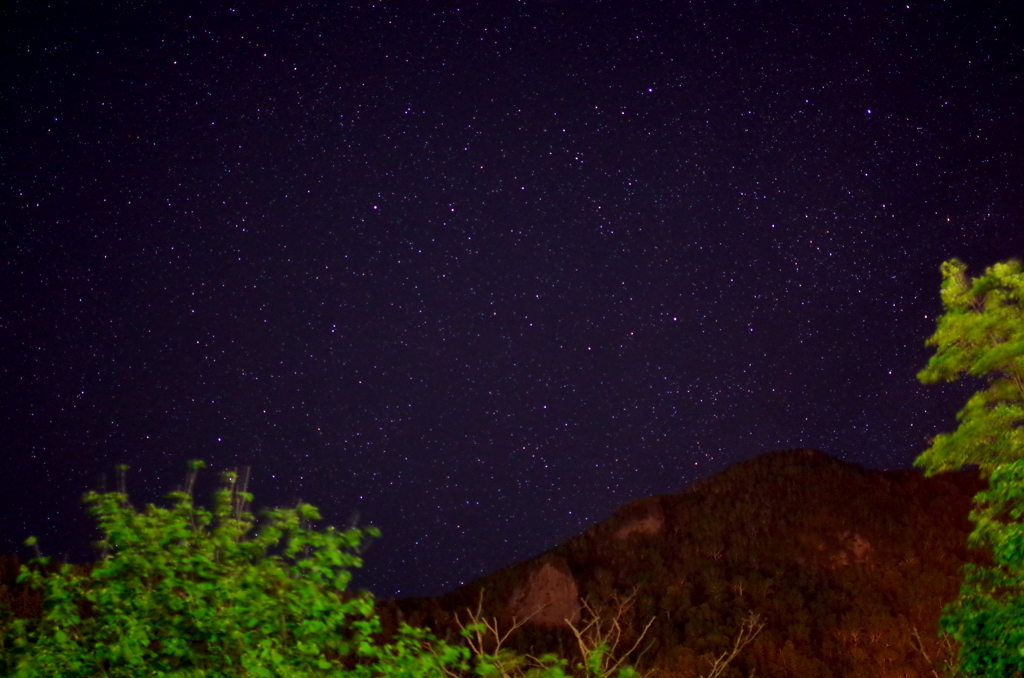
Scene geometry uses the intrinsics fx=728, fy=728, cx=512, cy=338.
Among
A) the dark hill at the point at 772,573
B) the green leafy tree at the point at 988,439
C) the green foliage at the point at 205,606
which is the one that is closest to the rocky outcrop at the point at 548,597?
the dark hill at the point at 772,573

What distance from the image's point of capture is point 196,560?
5.32 m

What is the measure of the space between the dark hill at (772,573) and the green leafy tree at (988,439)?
12.3 m

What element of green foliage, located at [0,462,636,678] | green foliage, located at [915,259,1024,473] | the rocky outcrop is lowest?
the rocky outcrop

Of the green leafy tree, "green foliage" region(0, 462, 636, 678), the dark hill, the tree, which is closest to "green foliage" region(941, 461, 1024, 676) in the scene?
the green leafy tree

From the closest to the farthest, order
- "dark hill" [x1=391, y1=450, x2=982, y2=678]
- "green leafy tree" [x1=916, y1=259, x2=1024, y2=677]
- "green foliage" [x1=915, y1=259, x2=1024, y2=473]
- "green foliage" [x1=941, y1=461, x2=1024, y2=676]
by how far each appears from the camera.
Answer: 1. "green foliage" [x1=941, y1=461, x2=1024, y2=676]
2. "green leafy tree" [x1=916, y1=259, x2=1024, y2=677]
3. "green foliage" [x1=915, y1=259, x2=1024, y2=473]
4. "dark hill" [x1=391, y1=450, x2=982, y2=678]

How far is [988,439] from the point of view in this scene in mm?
11375

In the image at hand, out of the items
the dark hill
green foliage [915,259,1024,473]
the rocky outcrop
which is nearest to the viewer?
green foliage [915,259,1024,473]

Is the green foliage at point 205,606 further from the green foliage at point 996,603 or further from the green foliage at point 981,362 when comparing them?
the green foliage at point 981,362

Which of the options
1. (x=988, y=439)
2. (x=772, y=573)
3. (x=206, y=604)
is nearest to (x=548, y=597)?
(x=772, y=573)

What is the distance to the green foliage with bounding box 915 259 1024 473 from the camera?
11008 millimetres

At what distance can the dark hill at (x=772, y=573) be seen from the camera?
2416cm

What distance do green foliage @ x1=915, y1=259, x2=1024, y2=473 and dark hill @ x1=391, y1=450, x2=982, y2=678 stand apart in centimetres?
1258

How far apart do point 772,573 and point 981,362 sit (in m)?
23.0

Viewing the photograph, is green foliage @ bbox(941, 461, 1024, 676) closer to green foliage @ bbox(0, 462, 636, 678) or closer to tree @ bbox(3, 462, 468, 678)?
green foliage @ bbox(0, 462, 636, 678)
